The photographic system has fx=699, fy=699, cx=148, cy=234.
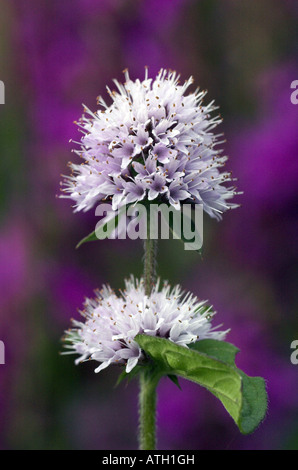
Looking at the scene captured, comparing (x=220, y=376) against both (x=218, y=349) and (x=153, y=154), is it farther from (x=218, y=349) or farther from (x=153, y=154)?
(x=153, y=154)

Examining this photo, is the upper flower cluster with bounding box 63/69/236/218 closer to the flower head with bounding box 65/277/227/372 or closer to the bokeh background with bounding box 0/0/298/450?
the flower head with bounding box 65/277/227/372

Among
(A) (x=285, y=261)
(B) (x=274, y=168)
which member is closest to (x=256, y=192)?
(B) (x=274, y=168)

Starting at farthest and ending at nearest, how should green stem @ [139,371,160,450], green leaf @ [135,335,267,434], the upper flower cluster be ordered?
1. green stem @ [139,371,160,450]
2. the upper flower cluster
3. green leaf @ [135,335,267,434]

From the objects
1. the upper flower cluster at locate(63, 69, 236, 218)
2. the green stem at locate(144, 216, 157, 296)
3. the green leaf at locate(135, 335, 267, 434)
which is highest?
the upper flower cluster at locate(63, 69, 236, 218)

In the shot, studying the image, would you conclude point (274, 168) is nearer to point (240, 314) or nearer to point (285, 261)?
point (285, 261)

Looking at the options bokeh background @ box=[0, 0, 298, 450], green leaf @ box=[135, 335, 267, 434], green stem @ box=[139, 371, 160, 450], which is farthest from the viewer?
bokeh background @ box=[0, 0, 298, 450]

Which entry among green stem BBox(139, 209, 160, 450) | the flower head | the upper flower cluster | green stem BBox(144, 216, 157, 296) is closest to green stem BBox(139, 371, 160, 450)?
green stem BBox(139, 209, 160, 450)

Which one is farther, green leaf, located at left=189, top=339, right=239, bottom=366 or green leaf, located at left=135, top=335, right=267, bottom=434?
green leaf, located at left=189, top=339, right=239, bottom=366
